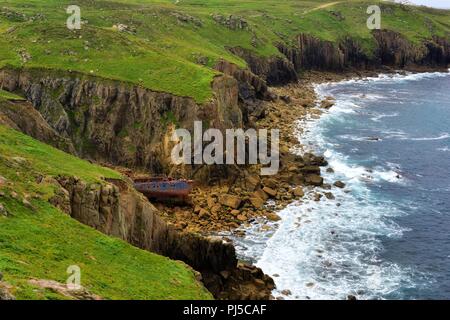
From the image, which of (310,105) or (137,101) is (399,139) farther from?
(137,101)

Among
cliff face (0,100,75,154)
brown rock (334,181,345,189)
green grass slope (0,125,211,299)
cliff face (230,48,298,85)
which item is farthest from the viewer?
cliff face (230,48,298,85)

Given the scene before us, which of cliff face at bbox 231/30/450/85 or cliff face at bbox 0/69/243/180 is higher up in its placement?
cliff face at bbox 231/30/450/85

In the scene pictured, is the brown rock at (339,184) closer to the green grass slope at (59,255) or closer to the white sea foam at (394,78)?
the green grass slope at (59,255)

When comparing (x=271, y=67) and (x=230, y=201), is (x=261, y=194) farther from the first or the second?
(x=271, y=67)

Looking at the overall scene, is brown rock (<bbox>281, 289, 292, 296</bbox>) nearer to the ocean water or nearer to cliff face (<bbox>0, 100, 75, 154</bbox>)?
the ocean water

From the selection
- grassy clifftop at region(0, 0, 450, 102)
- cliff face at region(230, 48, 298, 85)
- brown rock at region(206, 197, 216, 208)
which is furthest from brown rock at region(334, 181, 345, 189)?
cliff face at region(230, 48, 298, 85)
